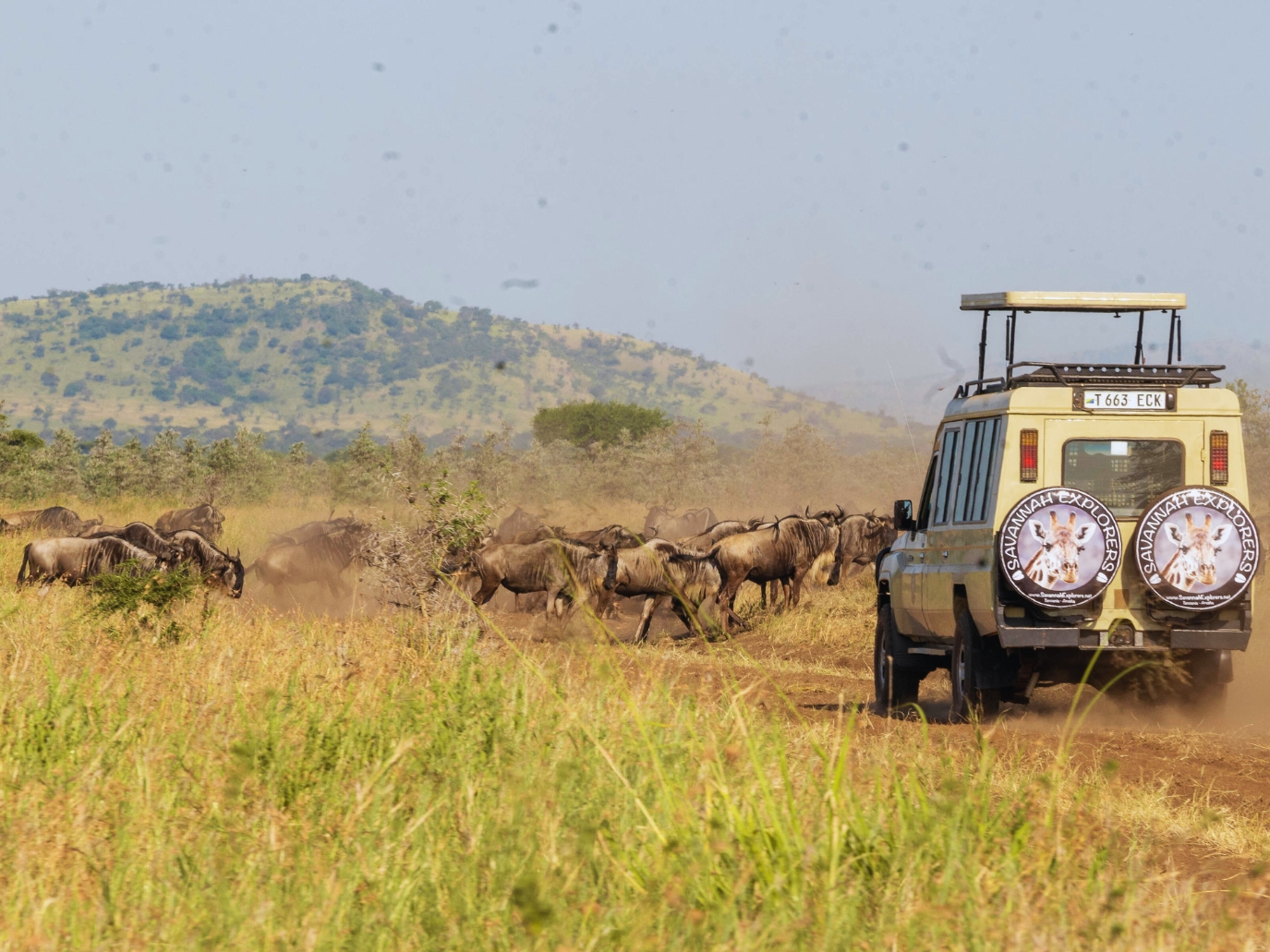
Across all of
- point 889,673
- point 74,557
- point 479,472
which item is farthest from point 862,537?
point 479,472

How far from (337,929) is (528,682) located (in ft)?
12.0

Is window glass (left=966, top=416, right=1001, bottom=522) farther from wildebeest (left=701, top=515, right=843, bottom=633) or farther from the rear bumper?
wildebeest (left=701, top=515, right=843, bottom=633)

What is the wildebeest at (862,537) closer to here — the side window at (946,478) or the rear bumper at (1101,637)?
the side window at (946,478)

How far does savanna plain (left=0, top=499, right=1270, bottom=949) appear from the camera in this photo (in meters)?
3.40

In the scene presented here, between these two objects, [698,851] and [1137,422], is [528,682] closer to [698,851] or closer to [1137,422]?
[698,851]

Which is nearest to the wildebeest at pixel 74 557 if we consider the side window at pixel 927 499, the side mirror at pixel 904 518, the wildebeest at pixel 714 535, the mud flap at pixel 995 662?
the wildebeest at pixel 714 535

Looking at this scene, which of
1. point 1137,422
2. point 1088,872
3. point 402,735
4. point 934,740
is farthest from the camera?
point 1137,422

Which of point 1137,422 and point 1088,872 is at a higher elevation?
point 1137,422

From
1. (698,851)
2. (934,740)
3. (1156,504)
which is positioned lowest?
(934,740)

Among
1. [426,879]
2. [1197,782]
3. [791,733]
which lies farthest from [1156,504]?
[426,879]

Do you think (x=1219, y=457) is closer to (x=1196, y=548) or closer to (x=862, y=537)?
(x=1196, y=548)

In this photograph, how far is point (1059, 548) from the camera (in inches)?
336

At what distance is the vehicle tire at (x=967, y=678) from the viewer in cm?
927

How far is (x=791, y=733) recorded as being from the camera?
7.25m
